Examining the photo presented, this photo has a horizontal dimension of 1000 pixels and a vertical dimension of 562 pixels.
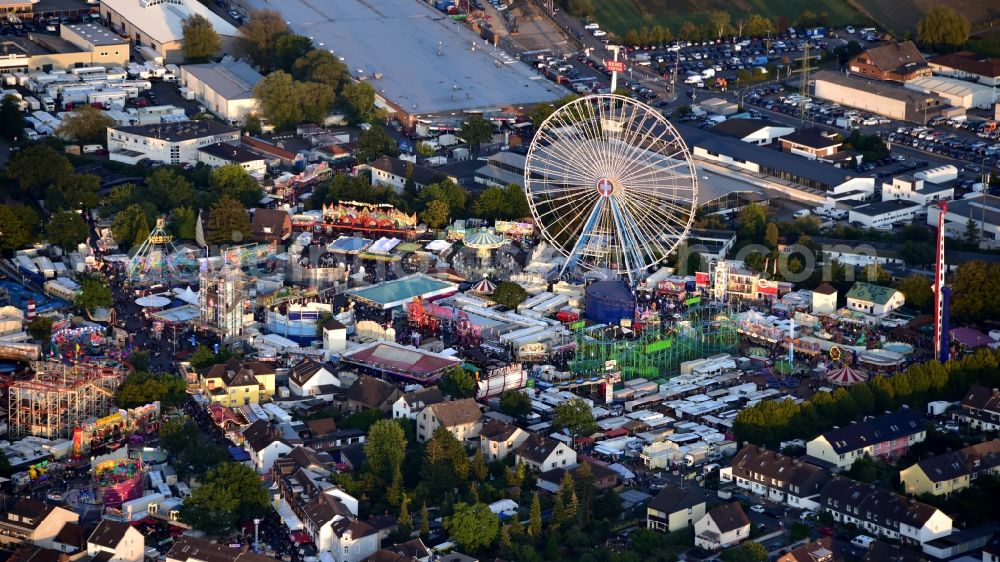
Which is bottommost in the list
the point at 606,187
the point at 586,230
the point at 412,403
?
the point at 412,403

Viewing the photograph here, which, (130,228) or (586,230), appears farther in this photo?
(130,228)

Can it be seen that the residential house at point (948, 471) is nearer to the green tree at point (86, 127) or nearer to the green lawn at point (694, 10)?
the green tree at point (86, 127)

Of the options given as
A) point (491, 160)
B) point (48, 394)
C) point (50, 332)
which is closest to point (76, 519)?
point (48, 394)

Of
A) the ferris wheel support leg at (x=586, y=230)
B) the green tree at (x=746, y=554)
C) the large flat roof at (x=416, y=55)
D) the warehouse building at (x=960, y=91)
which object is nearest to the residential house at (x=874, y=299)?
the ferris wheel support leg at (x=586, y=230)

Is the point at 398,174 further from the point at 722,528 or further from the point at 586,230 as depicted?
the point at 722,528

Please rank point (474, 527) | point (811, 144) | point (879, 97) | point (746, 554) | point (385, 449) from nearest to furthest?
point (746, 554) < point (474, 527) < point (385, 449) < point (811, 144) < point (879, 97)

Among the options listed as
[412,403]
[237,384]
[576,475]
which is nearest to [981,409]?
[576,475]
